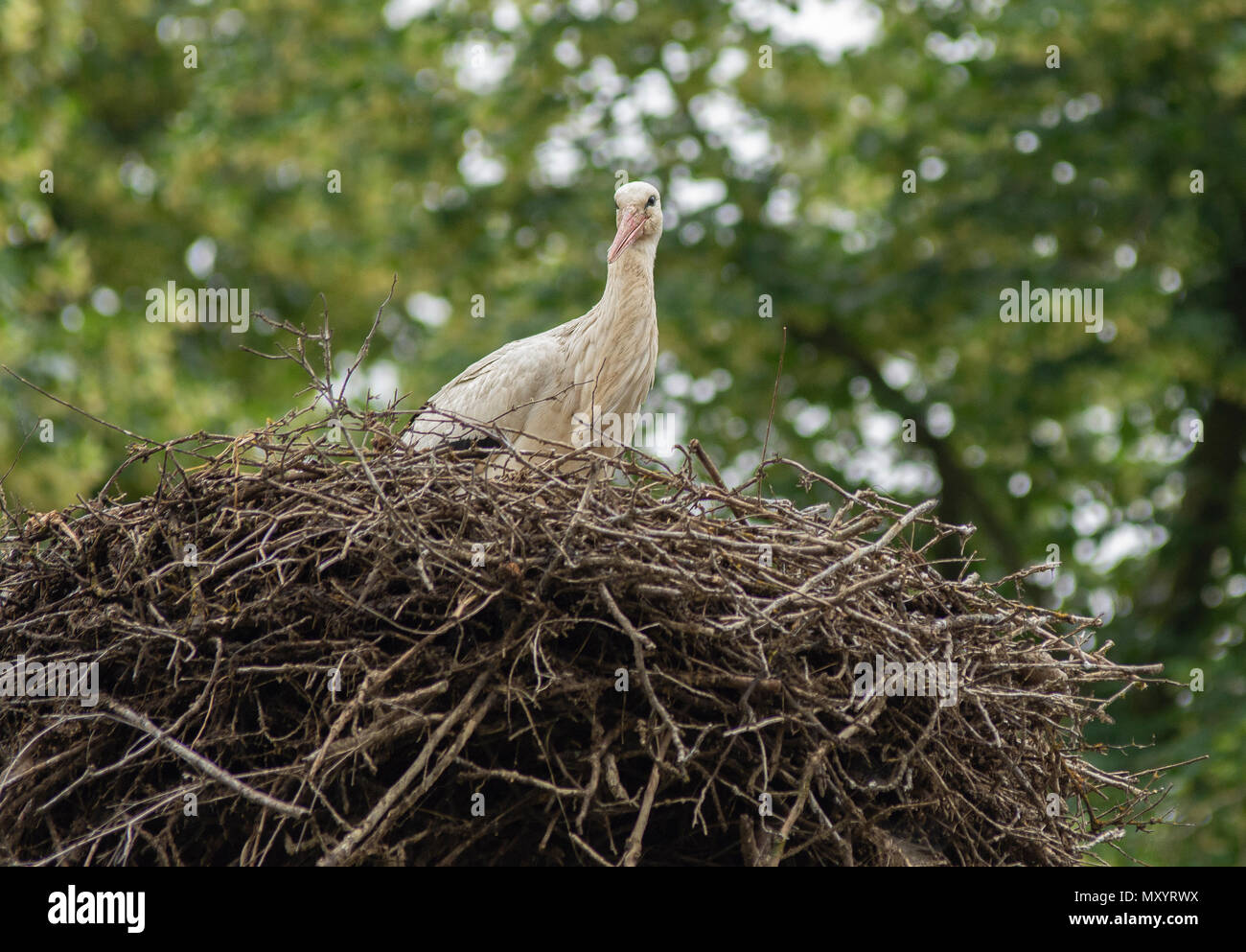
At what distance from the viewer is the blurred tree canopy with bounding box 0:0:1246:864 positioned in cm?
1210

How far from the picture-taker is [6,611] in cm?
502

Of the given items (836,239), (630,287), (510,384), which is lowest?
(510,384)

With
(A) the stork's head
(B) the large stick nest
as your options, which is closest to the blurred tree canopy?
(A) the stork's head

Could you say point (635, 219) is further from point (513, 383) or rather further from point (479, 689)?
point (479, 689)

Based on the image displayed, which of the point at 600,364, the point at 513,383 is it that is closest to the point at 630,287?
the point at 600,364

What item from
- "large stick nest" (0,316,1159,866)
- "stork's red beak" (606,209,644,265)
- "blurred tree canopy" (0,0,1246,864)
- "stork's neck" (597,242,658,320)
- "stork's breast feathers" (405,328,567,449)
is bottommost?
"large stick nest" (0,316,1159,866)

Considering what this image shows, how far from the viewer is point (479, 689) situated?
4.27 metres

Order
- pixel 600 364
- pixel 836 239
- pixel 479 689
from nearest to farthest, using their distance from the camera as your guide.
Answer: pixel 479 689
pixel 600 364
pixel 836 239

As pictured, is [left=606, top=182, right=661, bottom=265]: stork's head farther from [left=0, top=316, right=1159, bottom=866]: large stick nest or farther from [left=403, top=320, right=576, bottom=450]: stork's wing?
[left=0, top=316, right=1159, bottom=866]: large stick nest

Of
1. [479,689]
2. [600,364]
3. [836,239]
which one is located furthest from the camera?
[836,239]

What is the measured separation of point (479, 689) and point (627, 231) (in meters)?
2.95

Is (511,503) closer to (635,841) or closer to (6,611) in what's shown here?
(635,841)

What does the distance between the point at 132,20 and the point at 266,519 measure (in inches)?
632

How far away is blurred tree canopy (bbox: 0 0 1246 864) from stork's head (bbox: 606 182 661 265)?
474cm
